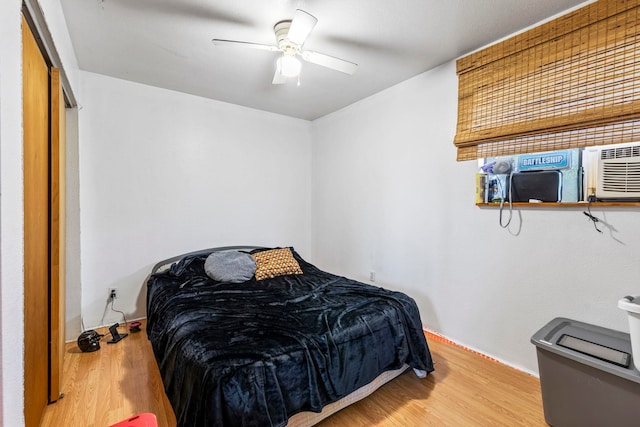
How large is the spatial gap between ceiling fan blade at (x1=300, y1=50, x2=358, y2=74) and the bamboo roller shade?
1.10 metres

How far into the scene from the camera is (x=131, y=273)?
318cm

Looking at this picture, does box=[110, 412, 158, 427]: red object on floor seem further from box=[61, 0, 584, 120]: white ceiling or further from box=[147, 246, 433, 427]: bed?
box=[61, 0, 584, 120]: white ceiling

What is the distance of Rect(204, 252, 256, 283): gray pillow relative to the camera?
2.88 metres

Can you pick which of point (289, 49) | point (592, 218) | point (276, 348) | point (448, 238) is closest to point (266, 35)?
point (289, 49)

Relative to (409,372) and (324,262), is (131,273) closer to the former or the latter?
(324,262)

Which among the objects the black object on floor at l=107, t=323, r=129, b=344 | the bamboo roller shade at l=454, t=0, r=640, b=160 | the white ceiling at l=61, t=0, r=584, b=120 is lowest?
the black object on floor at l=107, t=323, r=129, b=344

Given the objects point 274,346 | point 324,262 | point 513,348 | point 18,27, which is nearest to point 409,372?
point 513,348

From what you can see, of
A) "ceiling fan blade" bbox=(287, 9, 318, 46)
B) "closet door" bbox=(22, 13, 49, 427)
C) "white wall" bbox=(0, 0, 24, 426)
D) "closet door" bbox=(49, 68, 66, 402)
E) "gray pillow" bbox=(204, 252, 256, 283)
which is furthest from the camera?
"gray pillow" bbox=(204, 252, 256, 283)

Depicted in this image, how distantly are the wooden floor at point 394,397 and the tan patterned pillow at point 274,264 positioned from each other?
119 cm

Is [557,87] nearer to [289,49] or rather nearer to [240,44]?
[289,49]

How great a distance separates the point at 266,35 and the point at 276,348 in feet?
7.34

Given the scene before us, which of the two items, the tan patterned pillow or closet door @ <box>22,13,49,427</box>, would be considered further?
the tan patterned pillow

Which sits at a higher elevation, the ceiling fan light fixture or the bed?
the ceiling fan light fixture

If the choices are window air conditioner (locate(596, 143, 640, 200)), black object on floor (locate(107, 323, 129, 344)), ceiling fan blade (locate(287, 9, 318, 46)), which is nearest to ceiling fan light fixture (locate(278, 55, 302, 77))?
ceiling fan blade (locate(287, 9, 318, 46))
